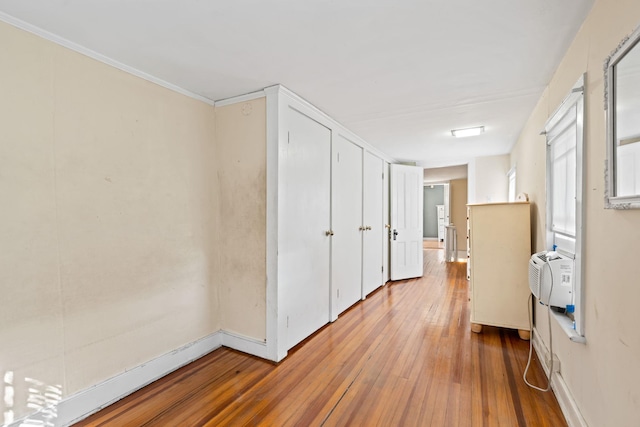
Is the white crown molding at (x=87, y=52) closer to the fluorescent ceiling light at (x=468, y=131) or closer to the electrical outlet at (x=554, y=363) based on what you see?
the fluorescent ceiling light at (x=468, y=131)

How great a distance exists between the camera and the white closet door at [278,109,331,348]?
2516 millimetres

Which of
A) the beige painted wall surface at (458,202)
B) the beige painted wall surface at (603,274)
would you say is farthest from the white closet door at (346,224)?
the beige painted wall surface at (458,202)

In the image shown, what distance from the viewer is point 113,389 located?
1923mm

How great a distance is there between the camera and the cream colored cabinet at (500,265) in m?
2.80

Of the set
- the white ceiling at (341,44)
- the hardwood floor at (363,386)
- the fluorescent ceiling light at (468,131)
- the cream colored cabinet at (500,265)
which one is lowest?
the hardwood floor at (363,386)

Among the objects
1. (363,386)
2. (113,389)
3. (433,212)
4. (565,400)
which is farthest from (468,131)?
(433,212)

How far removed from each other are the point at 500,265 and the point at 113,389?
3.39m

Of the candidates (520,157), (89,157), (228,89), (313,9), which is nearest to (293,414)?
(89,157)

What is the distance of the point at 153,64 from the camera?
2.03 metres

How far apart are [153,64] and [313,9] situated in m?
1.27

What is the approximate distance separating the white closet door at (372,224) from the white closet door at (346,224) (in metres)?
0.18

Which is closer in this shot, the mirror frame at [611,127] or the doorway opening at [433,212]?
the mirror frame at [611,127]

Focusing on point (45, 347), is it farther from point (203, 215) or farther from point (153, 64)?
point (153, 64)

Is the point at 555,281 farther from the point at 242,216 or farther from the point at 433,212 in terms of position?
the point at 433,212
